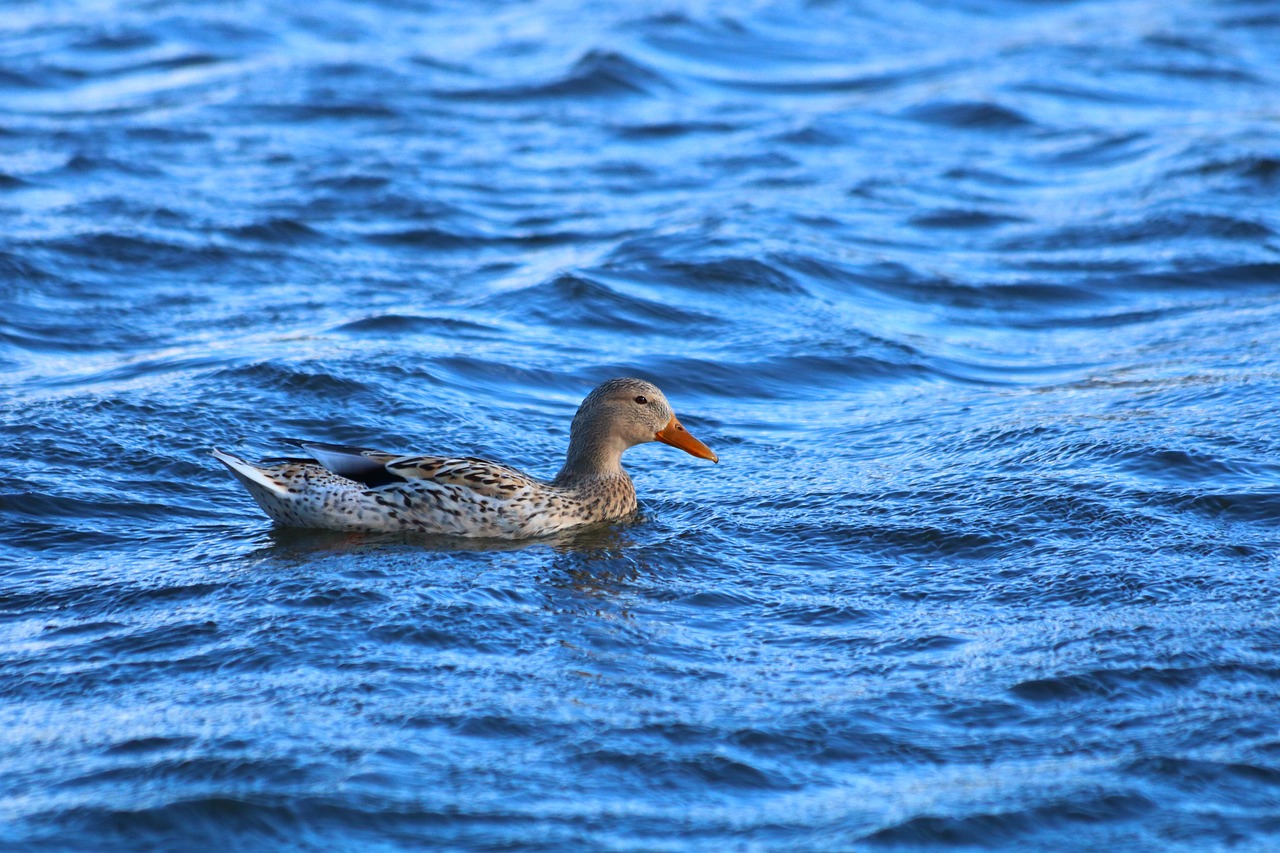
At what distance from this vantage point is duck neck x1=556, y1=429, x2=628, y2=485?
30.9 feet

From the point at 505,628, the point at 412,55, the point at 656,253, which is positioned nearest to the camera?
the point at 505,628

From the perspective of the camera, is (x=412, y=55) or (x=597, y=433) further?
(x=412, y=55)

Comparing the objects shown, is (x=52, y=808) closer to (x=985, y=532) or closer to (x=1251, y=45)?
(x=985, y=532)

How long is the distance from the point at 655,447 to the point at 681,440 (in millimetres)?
1569

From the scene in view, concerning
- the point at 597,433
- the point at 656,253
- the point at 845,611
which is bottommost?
the point at 845,611

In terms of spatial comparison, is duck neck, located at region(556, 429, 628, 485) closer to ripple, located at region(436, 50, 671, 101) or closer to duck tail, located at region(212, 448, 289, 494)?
duck tail, located at region(212, 448, 289, 494)

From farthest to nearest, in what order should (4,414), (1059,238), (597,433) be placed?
Result: (1059,238)
(4,414)
(597,433)

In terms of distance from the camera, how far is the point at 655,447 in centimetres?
1119

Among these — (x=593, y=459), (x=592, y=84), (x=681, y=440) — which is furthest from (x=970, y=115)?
(x=593, y=459)

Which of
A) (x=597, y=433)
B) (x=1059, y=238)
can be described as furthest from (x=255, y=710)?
(x=1059, y=238)

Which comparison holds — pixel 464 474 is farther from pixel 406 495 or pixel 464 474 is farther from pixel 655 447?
pixel 655 447

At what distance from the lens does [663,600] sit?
7953mm

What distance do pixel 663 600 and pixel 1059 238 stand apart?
9427 millimetres

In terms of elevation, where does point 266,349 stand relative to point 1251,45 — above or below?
below
